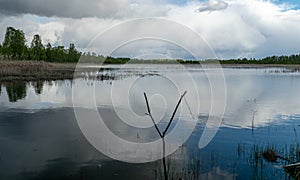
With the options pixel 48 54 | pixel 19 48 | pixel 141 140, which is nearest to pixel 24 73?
pixel 19 48

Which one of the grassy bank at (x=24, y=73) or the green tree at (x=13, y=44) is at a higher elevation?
the green tree at (x=13, y=44)

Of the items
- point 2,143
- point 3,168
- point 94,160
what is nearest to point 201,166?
point 94,160

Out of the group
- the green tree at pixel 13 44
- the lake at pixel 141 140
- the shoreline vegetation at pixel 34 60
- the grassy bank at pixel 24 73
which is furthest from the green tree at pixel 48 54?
the lake at pixel 141 140

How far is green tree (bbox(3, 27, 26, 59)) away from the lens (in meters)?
54.2

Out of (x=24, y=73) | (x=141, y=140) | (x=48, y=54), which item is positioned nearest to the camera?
(x=141, y=140)

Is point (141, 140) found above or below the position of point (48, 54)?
below

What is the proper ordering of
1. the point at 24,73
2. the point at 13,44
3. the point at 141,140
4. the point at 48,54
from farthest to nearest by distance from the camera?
the point at 48,54, the point at 13,44, the point at 24,73, the point at 141,140

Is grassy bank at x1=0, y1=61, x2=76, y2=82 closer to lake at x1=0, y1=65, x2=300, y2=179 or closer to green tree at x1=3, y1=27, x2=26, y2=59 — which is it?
green tree at x1=3, y1=27, x2=26, y2=59

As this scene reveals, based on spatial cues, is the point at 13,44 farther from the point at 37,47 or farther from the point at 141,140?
the point at 141,140

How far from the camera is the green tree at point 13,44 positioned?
54.2 metres

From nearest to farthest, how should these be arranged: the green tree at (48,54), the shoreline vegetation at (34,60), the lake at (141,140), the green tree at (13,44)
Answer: the lake at (141,140) < the shoreline vegetation at (34,60) < the green tree at (13,44) < the green tree at (48,54)

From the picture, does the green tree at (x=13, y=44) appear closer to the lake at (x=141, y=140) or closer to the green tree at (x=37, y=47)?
the green tree at (x=37, y=47)

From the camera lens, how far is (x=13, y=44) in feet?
179

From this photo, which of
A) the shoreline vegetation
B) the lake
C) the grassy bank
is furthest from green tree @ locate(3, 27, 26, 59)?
the lake
